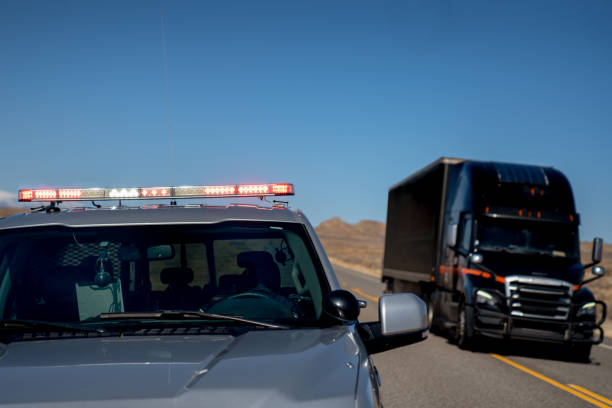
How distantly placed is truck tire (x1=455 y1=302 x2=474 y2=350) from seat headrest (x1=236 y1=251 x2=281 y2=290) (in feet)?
32.3

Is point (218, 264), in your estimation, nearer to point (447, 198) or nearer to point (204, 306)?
point (204, 306)

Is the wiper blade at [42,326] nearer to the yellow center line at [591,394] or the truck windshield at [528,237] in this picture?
the yellow center line at [591,394]

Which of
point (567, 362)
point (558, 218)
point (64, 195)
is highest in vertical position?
point (64, 195)

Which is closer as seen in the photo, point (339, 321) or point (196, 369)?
point (196, 369)

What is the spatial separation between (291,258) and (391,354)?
8.36m

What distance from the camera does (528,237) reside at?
14.0 m

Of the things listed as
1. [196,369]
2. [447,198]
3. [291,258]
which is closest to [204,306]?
[291,258]

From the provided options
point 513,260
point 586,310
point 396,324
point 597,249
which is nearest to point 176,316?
point 396,324

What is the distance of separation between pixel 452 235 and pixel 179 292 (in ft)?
Result: 38.8

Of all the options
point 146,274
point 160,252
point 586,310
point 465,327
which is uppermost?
point 160,252

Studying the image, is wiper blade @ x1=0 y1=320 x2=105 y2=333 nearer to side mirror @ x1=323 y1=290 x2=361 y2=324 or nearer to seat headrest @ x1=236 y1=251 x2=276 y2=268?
side mirror @ x1=323 y1=290 x2=361 y2=324

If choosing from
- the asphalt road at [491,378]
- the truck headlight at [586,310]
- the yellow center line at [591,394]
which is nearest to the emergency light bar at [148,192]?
the asphalt road at [491,378]

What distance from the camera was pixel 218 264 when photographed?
4.91 m

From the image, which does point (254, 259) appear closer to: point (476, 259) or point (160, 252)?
point (160, 252)
